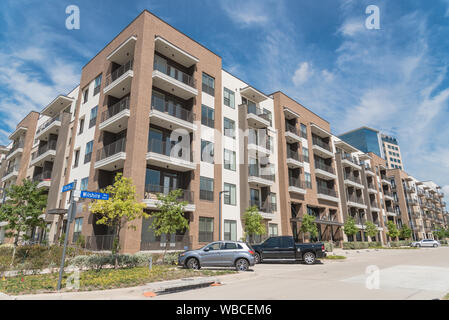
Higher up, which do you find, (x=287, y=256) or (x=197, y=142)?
(x=197, y=142)

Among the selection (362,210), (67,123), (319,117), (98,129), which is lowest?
(362,210)

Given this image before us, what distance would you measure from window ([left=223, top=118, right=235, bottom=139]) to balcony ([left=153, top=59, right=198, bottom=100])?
525 cm

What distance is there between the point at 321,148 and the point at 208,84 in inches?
910

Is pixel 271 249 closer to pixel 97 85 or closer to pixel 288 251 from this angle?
pixel 288 251

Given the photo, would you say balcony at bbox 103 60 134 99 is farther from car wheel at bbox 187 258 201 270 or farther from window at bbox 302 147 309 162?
window at bbox 302 147 309 162

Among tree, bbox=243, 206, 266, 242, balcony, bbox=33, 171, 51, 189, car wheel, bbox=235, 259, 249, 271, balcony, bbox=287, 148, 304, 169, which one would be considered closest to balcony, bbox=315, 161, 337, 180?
balcony, bbox=287, 148, 304, 169

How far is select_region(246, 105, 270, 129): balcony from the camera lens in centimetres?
3311

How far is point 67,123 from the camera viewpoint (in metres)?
33.7

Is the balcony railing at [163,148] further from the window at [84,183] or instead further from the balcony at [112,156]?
the window at [84,183]

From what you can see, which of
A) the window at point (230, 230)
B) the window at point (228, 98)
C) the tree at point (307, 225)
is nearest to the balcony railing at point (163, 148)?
the window at point (230, 230)
